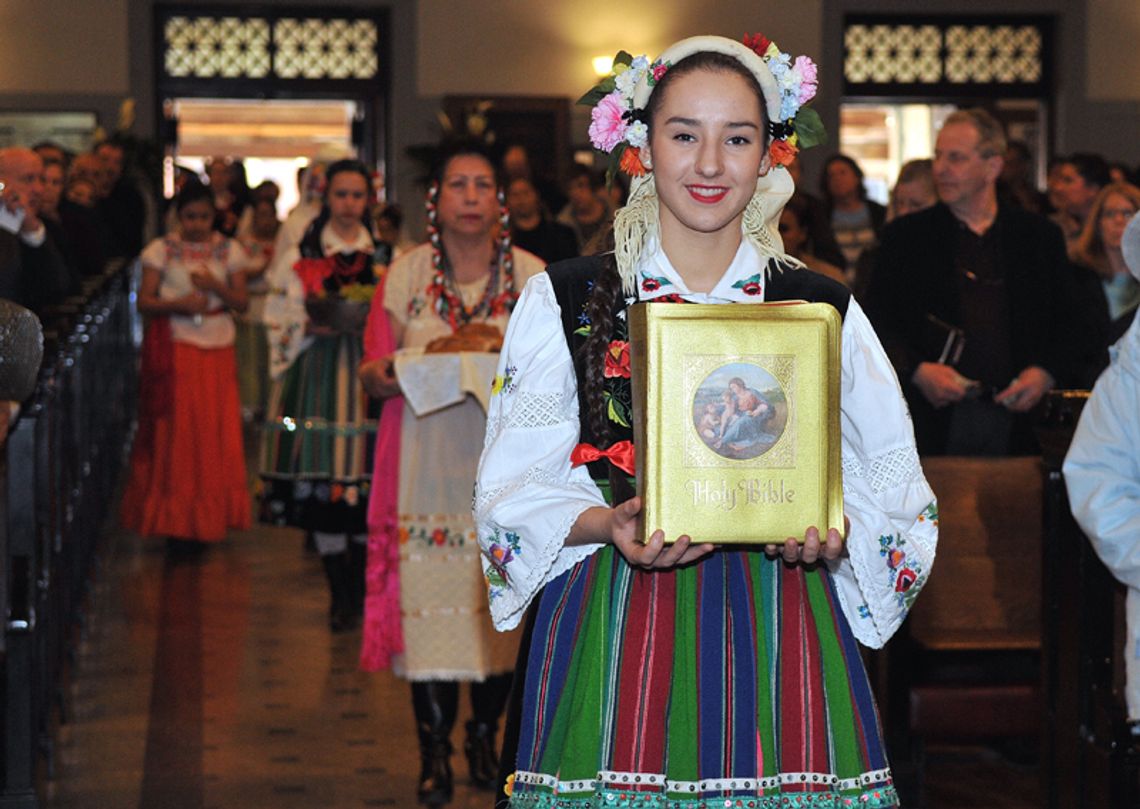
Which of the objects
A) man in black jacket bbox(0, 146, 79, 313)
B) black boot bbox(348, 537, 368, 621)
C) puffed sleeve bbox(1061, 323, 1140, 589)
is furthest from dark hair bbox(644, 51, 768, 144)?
black boot bbox(348, 537, 368, 621)

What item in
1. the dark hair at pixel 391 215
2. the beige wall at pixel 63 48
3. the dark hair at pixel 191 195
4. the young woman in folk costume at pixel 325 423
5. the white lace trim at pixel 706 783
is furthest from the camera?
the beige wall at pixel 63 48

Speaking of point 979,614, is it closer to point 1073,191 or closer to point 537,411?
point 537,411

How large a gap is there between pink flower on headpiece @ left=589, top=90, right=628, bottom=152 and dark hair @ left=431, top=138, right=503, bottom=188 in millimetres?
2265

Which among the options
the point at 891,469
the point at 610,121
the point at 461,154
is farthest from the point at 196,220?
the point at 891,469

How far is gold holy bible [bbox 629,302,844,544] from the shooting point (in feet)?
7.61

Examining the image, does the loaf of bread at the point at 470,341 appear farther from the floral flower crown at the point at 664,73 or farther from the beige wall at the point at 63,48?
the beige wall at the point at 63,48

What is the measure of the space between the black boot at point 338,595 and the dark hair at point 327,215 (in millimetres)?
1160

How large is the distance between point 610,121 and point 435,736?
2526 millimetres

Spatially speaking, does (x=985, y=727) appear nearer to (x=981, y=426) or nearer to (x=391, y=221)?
(x=981, y=426)

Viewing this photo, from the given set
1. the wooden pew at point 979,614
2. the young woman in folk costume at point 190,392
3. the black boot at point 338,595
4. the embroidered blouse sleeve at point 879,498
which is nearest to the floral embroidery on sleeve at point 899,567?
the embroidered blouse sleeve at point 879,498

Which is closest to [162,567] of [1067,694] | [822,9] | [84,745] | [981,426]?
[84,745]

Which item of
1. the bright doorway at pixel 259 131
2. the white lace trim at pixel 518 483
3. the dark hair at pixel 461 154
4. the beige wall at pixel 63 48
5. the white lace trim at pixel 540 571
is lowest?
the white lace trim at pixel 540 571

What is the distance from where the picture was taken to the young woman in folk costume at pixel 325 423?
274 inches

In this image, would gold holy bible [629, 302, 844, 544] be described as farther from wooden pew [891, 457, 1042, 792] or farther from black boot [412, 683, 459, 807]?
black boot [412, 683, 459, 807]
